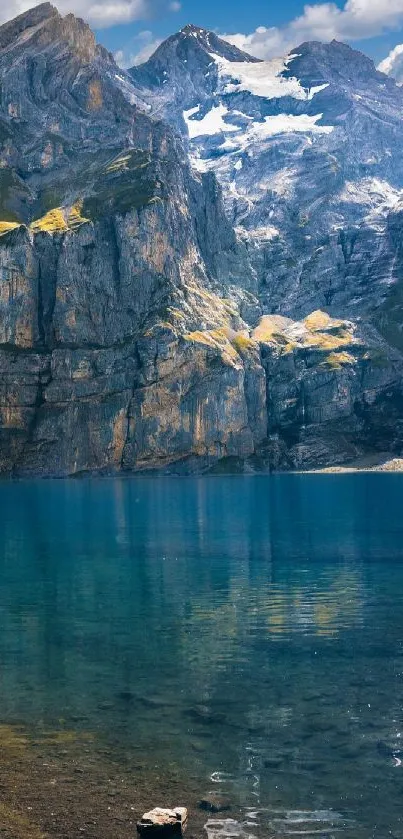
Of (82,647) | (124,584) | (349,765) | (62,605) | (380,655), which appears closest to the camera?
(349,765)

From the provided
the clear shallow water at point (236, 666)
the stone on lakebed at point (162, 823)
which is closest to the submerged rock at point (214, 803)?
the clear shallow water at point (236, 666)

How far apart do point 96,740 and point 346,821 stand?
13.9 metres

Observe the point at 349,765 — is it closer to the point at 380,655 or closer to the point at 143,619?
the point at 380,655

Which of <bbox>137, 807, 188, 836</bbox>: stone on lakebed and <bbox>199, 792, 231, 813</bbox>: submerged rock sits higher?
<bbox>137, 807, 188, 836</bbox>: stone on lakebed

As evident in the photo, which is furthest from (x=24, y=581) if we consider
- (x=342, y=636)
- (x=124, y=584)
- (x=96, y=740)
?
(x=96, y=740)

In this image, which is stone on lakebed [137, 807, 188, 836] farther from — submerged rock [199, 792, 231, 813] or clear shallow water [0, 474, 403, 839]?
submerged rock [199, 792, 231, 813]

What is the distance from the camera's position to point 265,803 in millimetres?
37906

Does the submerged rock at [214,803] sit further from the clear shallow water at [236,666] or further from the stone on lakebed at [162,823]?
the stone on lakebed at [162,823]

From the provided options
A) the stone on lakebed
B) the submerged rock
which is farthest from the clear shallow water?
the stone on lakebed

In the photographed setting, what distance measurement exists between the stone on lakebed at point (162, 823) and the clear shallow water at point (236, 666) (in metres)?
1.55

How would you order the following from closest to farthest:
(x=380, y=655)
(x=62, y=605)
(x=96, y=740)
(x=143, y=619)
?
1. (x=96, y=740)
2. (x=380, y=655)
3. (x=143, y=619)
4. (x=62, y=605)

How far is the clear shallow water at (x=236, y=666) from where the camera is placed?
40031mm

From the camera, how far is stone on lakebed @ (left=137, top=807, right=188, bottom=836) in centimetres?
3419

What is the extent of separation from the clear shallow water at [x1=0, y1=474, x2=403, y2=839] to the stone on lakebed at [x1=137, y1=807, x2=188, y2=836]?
1.55 metres
